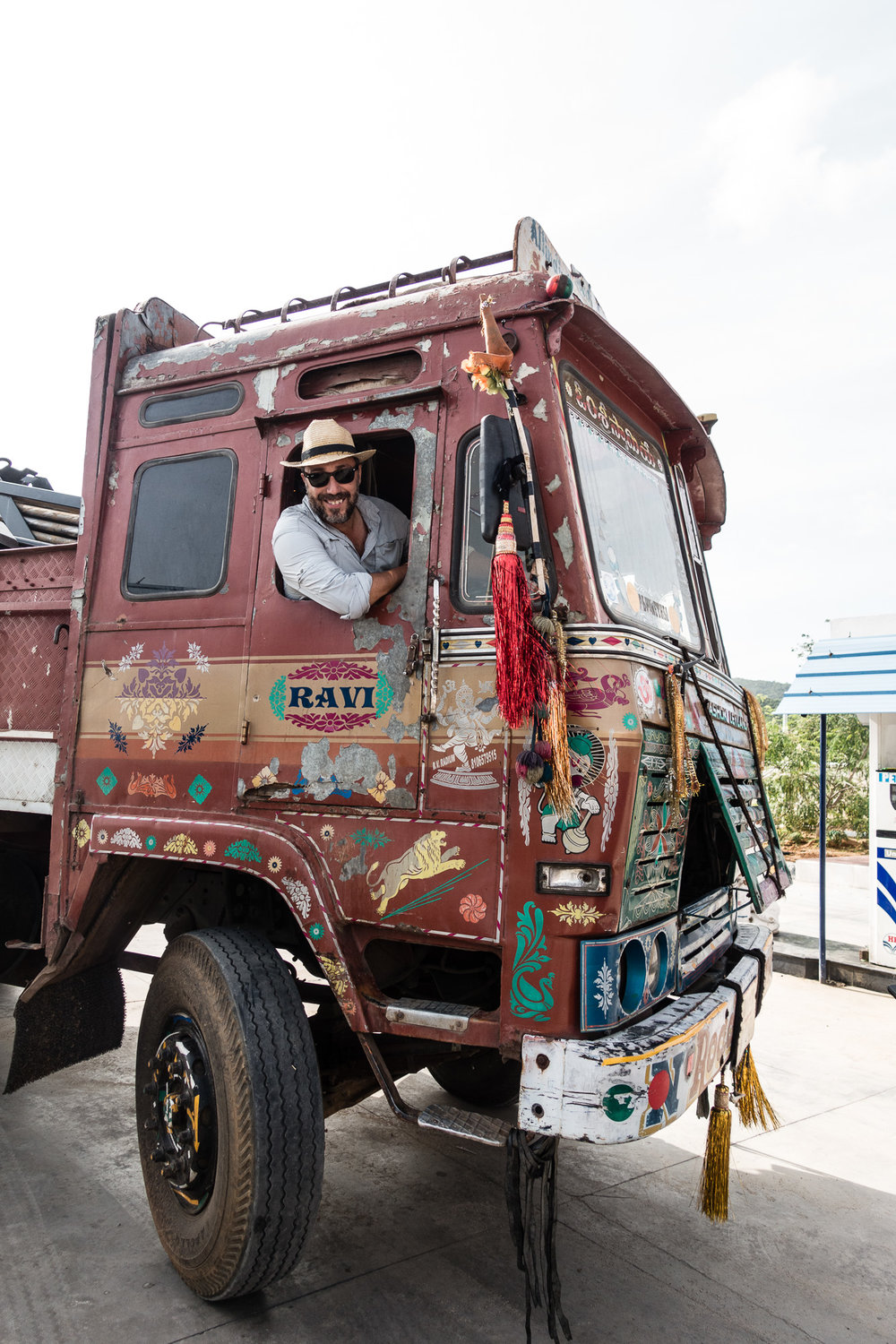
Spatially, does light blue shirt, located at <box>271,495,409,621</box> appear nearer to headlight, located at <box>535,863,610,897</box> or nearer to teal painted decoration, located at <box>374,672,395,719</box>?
teal painted decoration, located at <box>374,672,395,719</box>

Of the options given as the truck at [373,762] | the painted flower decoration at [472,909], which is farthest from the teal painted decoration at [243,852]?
the painted flower decoration at [472,909]

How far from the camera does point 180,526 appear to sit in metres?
3.50

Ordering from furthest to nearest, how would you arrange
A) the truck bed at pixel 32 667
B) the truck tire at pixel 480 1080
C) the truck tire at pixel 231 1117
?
the truck tire at pixel 480 1080 < the truck bed at pixel 32 667 < the truck tire at pixel 231 1117

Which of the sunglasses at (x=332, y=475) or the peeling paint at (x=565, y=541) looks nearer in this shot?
the peeling paint at (x=565, y=541)

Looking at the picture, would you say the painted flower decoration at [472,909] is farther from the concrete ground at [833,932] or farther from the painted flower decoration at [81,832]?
the concrete ground at [833,932]

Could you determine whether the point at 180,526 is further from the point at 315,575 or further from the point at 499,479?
the point at 499,479

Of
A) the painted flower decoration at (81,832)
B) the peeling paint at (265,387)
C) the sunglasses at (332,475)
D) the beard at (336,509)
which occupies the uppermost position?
the peeling paint at (265,387)

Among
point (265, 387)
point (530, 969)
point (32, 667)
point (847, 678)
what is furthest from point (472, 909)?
point (847, 678)

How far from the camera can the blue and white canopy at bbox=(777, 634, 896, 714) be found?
7406 mm

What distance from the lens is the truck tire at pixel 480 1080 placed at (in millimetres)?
4504

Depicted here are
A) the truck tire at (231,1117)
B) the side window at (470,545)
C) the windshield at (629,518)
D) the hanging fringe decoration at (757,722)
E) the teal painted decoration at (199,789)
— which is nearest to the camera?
the truck tire at (231,1117)

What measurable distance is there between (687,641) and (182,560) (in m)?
2.01

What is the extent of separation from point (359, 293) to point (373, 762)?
1.94m

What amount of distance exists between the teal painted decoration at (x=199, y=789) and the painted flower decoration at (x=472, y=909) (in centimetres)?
110
